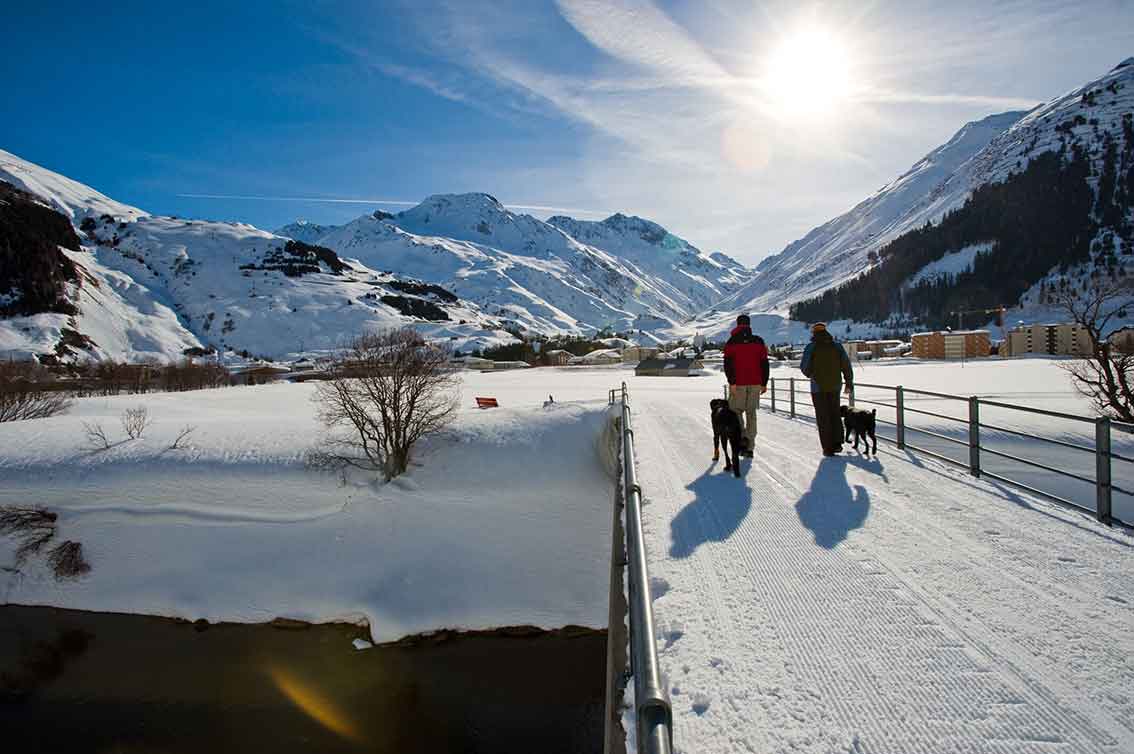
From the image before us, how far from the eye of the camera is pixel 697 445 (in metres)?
11.7

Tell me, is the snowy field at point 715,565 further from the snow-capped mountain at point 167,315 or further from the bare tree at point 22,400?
the snow-capped mountain at point 167,315

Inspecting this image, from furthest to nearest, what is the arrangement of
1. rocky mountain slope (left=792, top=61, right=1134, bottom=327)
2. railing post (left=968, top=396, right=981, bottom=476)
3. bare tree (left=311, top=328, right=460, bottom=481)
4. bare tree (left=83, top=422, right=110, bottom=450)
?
rocky mountain slope (left=792, top=61, right=1134, bottom=327) → bare tree (left=83, top=422, right=110, bottom=450) → bare tree (left=311, top=328, right=460, bottom=481) → railing post (left=968, top=396, right=981, bottom=476)

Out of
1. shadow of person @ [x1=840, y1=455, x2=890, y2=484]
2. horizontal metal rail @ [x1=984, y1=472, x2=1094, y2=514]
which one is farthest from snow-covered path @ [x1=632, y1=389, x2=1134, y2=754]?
shadow of person @ [x1=840, y1=455, x2=890, y2=484]

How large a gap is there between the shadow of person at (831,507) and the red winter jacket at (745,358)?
66.6 inches

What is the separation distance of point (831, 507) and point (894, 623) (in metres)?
2.92

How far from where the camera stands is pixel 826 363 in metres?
9.11

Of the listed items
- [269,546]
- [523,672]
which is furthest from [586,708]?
[269,546]

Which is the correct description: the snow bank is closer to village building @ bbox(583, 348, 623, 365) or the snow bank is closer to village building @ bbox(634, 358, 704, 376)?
village building @ bbox(634, 358, 704, 376)

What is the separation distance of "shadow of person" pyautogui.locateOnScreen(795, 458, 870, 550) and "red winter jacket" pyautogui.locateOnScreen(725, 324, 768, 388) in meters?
1.69

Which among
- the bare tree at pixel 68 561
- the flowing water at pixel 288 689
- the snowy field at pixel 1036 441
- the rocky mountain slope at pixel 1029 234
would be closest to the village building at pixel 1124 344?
the snowy field at pixel 1036 441

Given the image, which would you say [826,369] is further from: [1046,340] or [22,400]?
[1046,340]

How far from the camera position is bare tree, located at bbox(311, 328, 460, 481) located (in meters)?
23.8

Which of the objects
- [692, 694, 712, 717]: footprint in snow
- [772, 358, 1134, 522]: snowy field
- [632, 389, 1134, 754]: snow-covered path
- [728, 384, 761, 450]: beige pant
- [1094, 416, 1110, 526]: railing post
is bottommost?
[772, 358, 1134, 522]: snowy field

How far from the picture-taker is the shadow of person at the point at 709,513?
5.61 metres
